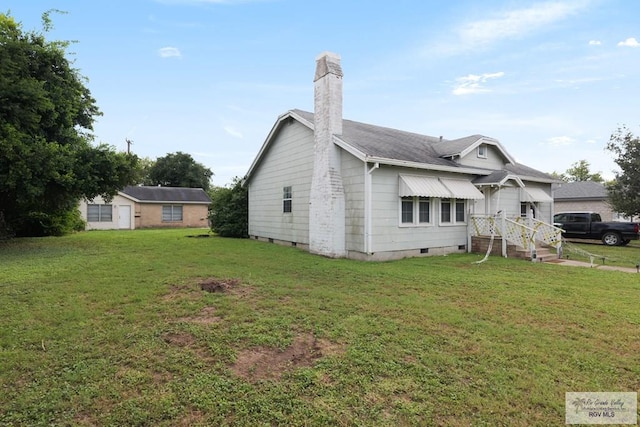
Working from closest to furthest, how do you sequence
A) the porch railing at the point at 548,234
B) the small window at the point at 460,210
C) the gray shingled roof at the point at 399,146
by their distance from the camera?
the gray shingled roof at the point at 399,146 → the porch railing at the point at 548,234 → the small window at the point at 460,210

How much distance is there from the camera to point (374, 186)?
10773 millimetres

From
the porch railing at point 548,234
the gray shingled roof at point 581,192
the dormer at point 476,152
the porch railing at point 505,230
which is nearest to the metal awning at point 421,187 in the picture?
the dormer at point 476,152

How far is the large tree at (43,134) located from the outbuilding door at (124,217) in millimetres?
12279

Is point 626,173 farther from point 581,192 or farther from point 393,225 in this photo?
point 393,225

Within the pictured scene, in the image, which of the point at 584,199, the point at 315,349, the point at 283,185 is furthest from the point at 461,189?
the point at 584,199

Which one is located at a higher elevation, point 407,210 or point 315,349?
point 407,210

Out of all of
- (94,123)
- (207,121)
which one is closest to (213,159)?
(207,121)

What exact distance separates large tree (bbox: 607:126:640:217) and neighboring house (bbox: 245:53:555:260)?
215 inches

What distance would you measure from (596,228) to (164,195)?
103 feet

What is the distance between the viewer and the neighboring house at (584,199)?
25.6 meters

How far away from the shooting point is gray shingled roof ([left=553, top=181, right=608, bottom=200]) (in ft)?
84.5

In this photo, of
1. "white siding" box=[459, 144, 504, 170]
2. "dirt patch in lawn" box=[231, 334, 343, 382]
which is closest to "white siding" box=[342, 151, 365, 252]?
"white siding" box=[459, 144, 504, 170]

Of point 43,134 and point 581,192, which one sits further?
point 581,192

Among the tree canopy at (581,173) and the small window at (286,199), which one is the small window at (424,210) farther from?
the tree canopy at (581,173)
